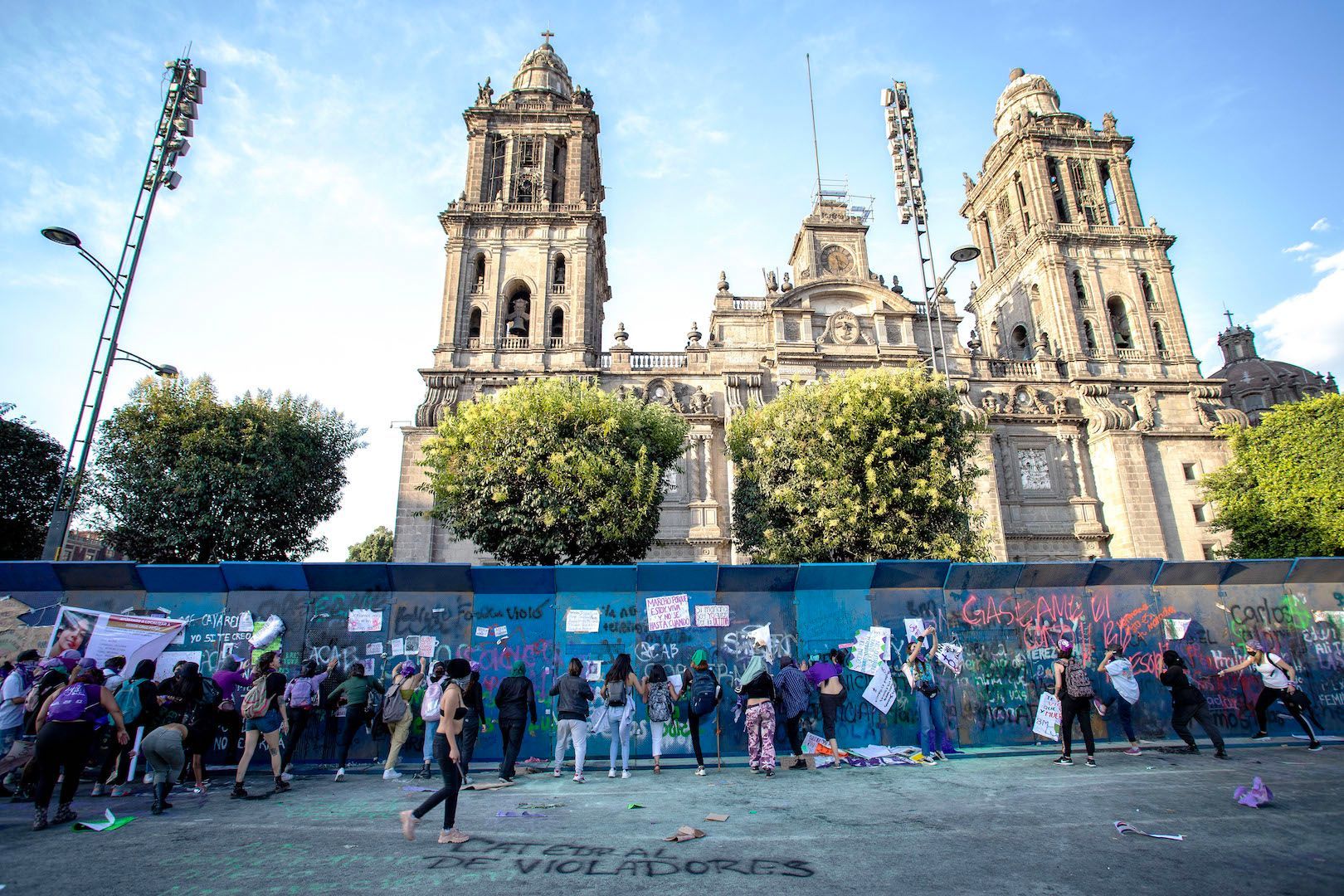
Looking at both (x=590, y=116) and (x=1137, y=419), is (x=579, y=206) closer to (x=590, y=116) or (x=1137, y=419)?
(x=590, y=116)

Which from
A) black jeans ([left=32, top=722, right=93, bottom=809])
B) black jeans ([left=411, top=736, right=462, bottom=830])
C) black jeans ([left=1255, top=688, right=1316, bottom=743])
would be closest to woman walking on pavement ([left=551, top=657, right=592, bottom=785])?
black jeans ([left=411, top=736, right=462, bottom=830])

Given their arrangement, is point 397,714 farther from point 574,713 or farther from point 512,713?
point 574,713

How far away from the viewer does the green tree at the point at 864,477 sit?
18406mm

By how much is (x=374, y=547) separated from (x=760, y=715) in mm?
55731

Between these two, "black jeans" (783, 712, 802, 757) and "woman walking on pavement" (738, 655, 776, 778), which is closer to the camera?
"woman walking on pavement" (738, 655, 776, 778)

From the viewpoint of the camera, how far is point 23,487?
2430 cm

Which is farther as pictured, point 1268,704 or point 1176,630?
point 1176,630

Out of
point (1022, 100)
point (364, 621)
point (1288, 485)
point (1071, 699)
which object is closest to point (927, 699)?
point (1071, 699)

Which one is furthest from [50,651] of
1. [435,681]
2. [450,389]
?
[450,389]

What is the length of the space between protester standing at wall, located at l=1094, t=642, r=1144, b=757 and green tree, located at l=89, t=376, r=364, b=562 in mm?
23076

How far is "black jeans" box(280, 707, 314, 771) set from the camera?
9.62 metres

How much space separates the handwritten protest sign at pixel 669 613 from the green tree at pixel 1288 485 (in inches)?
935

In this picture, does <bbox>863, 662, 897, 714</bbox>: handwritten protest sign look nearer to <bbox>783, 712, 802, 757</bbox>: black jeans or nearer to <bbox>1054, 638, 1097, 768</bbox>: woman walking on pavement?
<bbox>783, 712, 802, 757</bbox>: black jeans

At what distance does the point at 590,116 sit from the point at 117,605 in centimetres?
2865
